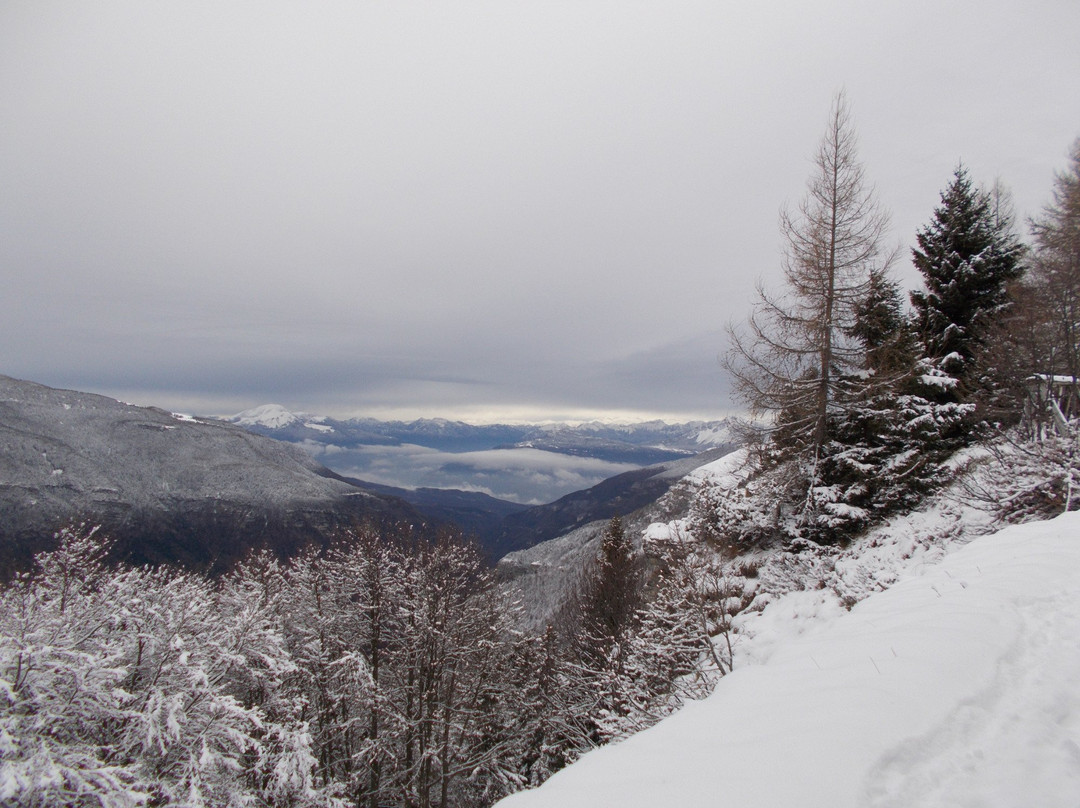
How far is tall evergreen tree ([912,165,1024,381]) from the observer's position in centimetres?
1458

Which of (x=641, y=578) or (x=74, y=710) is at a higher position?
(x=74, y=710)

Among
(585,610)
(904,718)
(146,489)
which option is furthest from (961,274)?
(146,489)

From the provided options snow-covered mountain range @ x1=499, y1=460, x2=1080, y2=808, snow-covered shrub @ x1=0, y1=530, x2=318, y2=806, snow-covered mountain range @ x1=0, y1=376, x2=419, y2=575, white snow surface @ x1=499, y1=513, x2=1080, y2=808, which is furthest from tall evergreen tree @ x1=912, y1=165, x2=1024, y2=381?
snow-covered mountain range @ x1=0, y1=376, x2=419, y2=575

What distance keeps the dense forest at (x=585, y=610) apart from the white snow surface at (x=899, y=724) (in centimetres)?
428

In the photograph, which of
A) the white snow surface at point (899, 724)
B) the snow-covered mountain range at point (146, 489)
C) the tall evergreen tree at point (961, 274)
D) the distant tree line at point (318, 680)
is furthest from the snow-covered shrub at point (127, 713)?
the snow-covered mountain range at point (146, 489)

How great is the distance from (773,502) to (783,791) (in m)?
12.7

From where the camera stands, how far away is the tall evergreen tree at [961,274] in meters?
14.6

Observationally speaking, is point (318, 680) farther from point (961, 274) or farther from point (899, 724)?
point (961, 274)

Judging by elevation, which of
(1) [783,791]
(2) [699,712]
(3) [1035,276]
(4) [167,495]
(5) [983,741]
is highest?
(3) [1035,276]

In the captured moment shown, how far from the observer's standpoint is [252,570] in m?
19.8

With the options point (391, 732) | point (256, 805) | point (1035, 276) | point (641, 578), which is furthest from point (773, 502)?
point (256, 805)

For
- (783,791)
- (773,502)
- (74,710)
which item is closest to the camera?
(783,791)

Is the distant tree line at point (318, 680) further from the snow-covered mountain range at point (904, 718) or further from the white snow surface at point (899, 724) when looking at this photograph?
the white snow surface at point (899, 724)

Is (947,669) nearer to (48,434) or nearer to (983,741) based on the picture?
(983,741)
